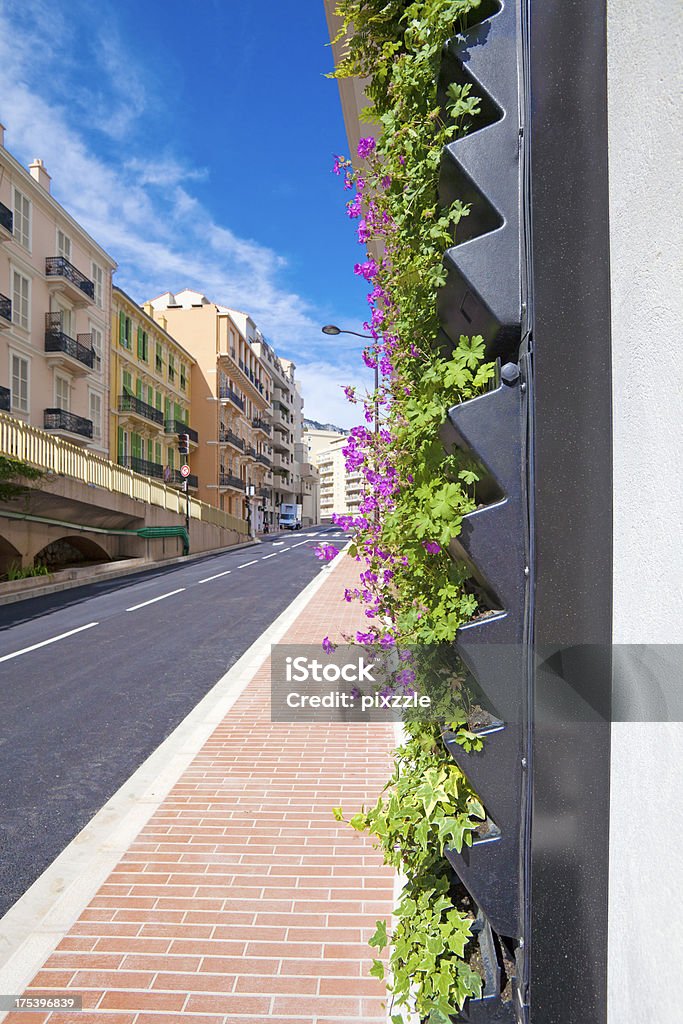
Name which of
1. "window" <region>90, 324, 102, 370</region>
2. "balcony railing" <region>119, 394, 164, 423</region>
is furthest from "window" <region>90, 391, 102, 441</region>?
"balcony railing" <region>119, 394, 164, 423</region>

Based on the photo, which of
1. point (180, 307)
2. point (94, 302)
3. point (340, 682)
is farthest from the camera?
point (180, 307)

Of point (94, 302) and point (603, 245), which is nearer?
point (603, 245)

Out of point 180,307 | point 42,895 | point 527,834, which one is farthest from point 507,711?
Answer: point 180,307

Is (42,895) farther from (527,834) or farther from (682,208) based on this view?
(682,208)

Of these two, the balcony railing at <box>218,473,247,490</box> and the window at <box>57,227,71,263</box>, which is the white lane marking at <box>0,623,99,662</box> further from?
the balcony railing at <box>218,473,247,490</box>

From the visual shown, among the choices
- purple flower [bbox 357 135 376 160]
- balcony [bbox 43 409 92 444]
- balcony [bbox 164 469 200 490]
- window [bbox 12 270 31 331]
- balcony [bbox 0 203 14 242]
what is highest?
balcony [bbox 0 203 14 242]

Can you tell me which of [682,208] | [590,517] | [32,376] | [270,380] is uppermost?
[270,380]

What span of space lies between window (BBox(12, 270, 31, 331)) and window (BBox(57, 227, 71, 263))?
3186 mm

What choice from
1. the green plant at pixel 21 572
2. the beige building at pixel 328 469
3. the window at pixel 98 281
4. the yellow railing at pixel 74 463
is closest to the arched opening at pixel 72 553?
the yellow railing at pixel 74 463

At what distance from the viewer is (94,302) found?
100ft

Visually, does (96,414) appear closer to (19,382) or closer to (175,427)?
(19,382)

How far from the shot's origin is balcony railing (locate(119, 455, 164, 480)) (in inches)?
1387

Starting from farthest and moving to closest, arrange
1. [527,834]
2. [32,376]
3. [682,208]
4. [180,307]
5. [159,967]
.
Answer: [180,307], [32,376], [159,967], [527,834], [682,208]

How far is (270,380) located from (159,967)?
7155 cm
